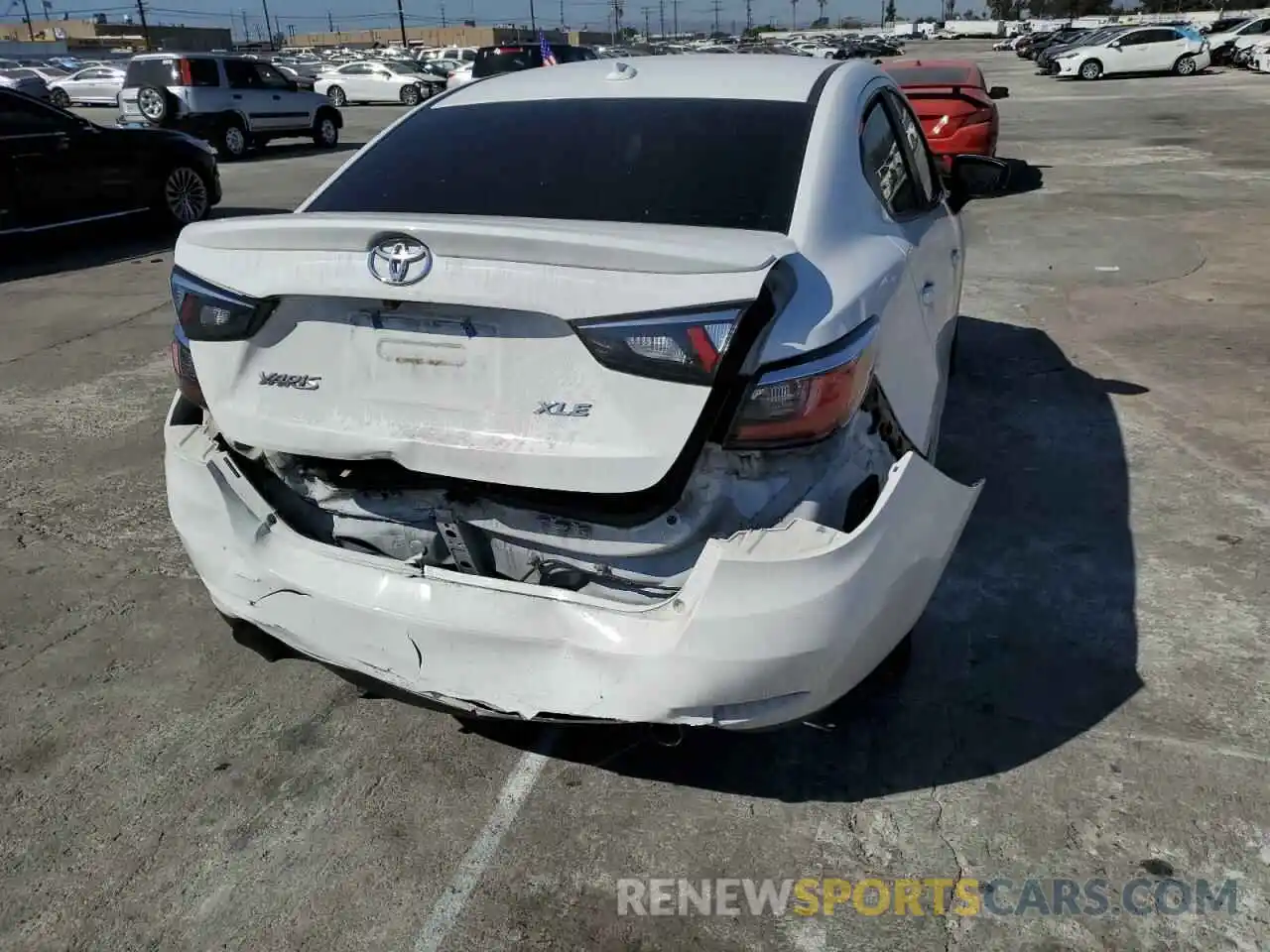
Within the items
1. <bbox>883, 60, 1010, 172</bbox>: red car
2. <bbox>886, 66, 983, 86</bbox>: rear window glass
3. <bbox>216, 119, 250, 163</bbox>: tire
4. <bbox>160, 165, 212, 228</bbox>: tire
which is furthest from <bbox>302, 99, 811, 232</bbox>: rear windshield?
<bbox>216, 119, 250, 163</bbox>: tire

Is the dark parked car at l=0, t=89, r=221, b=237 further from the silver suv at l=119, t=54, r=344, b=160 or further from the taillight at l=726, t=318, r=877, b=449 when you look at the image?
the taillight at l=726, t=318, r=877, b=449

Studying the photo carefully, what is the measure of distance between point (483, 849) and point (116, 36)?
108 meters

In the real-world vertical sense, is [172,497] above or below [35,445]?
above

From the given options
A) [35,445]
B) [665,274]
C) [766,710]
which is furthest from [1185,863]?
[35,445]

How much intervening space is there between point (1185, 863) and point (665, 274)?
5.78 feet

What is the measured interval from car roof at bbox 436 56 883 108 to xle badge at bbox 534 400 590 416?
56.3 inches

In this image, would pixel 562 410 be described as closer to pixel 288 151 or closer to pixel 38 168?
pixel 38 168

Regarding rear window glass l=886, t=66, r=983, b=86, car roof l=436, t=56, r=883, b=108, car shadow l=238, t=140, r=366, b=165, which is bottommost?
car shadow l=238, t=140, r=366, b=165

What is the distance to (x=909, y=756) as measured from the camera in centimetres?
274

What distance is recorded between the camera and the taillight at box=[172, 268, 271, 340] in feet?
8.05

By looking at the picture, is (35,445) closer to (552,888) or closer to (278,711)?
(278,711)

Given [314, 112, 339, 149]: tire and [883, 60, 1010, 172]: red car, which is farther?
[314, 112, 339, 149]: tire

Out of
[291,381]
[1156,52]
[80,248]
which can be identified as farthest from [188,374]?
[1156,52]

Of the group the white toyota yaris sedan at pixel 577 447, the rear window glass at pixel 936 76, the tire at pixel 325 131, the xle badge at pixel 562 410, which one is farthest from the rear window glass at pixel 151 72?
the xle badge at pixel 562 410
